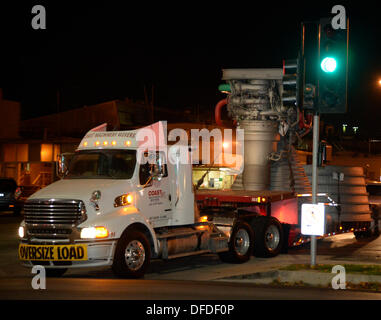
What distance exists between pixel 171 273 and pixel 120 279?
6.00 feet

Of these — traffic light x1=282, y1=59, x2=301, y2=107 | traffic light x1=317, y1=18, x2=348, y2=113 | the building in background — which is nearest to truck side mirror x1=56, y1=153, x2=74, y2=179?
traffic light x1=282, y1=59, x2=301, y2=107

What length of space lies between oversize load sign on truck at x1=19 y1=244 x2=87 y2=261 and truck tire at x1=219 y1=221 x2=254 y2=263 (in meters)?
4.19

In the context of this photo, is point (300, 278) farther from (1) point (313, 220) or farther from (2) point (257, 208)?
(2) point (257, 208)

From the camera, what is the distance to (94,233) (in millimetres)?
10961

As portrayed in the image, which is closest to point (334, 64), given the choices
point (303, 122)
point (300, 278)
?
point (300, 278)

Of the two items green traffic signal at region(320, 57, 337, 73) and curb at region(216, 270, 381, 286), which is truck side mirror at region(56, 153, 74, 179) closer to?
curb at region(216, 270, 381, 286)

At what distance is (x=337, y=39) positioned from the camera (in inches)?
442

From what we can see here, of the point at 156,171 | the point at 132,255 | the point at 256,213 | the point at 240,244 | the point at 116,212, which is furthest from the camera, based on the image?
the point at 256,213

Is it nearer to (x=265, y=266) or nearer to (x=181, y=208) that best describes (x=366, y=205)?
(x=265, y=266)

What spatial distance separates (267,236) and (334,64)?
5.33 meters

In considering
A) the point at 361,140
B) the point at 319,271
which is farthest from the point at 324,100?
the point at 361,140

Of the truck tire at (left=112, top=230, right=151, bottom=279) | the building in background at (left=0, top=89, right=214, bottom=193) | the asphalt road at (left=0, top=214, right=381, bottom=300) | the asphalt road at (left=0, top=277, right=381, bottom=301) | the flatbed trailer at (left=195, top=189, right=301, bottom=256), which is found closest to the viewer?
the asphalt road at (left=0, top=277, right=381, bottom=301)

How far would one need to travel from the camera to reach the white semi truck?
11008mm

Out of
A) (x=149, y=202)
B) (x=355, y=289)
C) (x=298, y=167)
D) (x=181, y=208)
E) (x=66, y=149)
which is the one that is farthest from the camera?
(x=66, y=149)
